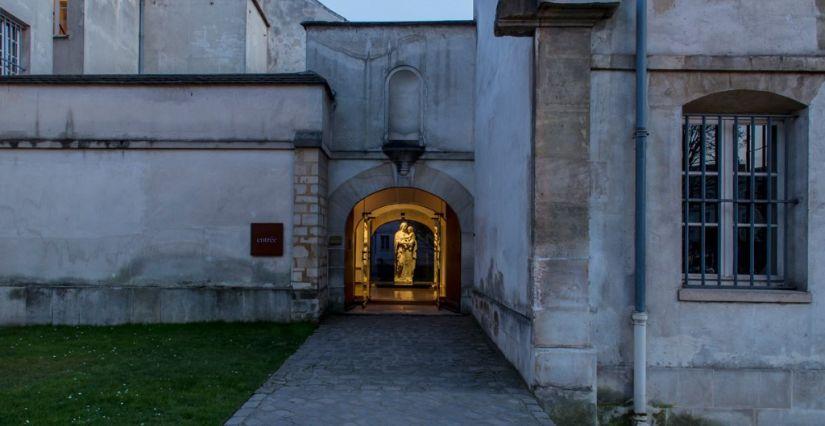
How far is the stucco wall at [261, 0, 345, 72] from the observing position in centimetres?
1923

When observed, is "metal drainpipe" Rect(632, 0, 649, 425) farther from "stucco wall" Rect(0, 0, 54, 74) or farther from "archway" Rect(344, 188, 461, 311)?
"stucco wall" Rect(0, 0, 54, 74)

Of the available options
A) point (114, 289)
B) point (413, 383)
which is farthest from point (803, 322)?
point (114, 289)

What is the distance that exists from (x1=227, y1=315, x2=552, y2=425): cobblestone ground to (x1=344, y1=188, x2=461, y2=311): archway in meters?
3.54

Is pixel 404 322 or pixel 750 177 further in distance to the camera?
pixel 404 322

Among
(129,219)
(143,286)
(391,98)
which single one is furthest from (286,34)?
(143,286)

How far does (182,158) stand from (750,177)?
29.8 feet

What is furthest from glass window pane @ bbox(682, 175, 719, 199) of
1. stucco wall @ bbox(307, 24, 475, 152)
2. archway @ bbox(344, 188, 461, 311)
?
archway @ bbox(344, 188, 461, 311)

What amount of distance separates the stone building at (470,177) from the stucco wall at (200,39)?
0.07 meters

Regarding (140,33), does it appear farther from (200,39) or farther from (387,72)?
(387,72)

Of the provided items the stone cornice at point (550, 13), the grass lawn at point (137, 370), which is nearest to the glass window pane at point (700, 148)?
the stone cornice at point (550, 13)

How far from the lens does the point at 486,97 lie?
970 cm

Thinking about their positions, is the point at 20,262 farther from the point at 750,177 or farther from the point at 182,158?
the point at 750,177

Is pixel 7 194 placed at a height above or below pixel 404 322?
above

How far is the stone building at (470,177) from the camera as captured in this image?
17.5 ft
